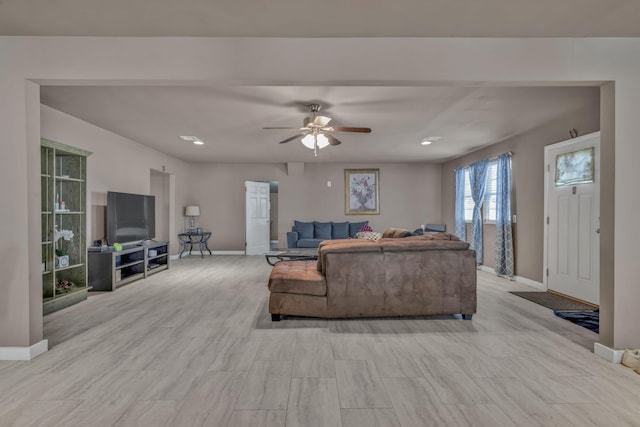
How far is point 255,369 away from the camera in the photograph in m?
2.40

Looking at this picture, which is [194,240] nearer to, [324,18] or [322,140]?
[322,140]

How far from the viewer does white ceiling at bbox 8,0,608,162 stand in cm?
218

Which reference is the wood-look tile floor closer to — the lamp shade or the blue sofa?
the blue sofa

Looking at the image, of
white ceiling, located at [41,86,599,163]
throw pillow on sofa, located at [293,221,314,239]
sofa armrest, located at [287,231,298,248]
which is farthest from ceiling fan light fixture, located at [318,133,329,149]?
throw pillow on sofa, located at [293,221,314,239]

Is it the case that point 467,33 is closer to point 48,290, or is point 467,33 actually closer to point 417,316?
point 417,316

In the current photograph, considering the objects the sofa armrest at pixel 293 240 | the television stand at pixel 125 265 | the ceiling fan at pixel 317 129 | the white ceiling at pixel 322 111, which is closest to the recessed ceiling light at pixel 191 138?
the white ceiling at pixel 322 111

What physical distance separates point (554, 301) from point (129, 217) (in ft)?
20.6

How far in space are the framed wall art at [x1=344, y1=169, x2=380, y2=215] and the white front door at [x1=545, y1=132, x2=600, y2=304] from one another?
443cm

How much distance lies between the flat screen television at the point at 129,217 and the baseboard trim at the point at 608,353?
584 centimetres

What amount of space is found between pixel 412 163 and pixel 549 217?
4.35 m

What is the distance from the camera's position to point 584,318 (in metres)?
3.51

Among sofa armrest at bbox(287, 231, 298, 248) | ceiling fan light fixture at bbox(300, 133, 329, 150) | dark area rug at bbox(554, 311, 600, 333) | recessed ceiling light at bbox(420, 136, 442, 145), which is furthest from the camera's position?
sofa armrest at bbox(287, 231, 298, 248)

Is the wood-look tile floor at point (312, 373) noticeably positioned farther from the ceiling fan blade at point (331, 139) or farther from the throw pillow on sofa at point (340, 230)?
the throw pillow on sofa at point (340, 230)

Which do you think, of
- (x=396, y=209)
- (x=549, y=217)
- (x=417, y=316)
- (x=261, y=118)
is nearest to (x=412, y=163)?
(x=396, y=209)
